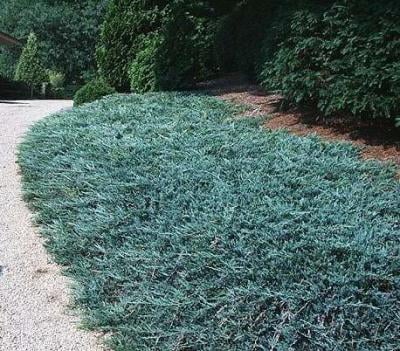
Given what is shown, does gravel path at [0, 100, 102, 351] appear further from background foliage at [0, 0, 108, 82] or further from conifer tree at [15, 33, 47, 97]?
background foliage at [0, 0, 108, 82]

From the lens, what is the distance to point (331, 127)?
5.56m

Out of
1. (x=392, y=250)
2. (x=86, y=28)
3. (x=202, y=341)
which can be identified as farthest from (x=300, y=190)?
(x=86, y=28)

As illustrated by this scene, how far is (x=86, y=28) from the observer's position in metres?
30.2

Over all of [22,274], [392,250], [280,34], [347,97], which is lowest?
[22,274]

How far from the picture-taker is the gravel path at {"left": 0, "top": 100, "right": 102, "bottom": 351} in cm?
307

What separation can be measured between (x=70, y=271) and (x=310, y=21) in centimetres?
321

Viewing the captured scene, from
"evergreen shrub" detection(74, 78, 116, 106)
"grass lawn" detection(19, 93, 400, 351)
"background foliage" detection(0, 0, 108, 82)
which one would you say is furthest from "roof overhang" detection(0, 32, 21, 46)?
"grass lawn" detection(19, 93, 400, 351)

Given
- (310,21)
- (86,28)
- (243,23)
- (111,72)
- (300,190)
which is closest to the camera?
(300,190)

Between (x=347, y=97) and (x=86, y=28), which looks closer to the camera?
(x=347, y=97)

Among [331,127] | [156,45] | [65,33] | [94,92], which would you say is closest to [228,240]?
[331,127]

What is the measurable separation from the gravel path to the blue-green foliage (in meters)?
2.81

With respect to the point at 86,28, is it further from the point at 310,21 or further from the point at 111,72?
the point at 310,21

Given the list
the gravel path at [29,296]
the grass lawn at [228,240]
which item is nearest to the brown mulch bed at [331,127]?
the grass lawn at [228,240]

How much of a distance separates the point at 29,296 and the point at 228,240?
1.43 m
